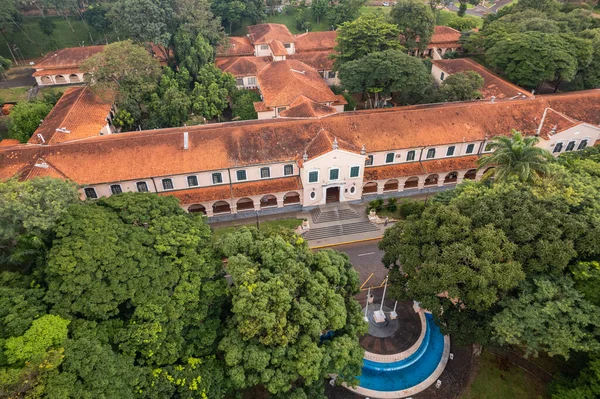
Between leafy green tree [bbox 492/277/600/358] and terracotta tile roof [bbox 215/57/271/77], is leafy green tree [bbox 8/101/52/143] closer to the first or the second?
terracotta tile roof [bbox 215/57/271/77]

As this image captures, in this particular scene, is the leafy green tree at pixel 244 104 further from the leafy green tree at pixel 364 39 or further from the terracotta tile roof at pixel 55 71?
the terracotta tile roof at pixel 55 71

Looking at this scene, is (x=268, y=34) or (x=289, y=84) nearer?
(x=289, y=84)

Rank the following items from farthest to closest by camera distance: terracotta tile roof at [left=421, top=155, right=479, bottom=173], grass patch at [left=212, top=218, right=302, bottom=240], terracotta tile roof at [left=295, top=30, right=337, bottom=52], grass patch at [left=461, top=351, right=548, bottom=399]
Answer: terracotta tile roof at [left=295, top=30, right=337, bottom=52] < terracotta tile roof at [left=421, top=155, right=479, bottom=173] < grass patch at [left=212, top=218, right=302, bottom=240] < grass patch at [left=461, top=351, right=548, bottom=399]

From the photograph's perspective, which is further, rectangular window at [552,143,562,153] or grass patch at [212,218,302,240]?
rectangular window at [552,143,562,153]

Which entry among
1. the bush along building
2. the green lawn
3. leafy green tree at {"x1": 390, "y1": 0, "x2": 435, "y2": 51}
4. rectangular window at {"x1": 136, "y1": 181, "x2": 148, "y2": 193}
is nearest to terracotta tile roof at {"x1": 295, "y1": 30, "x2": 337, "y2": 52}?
leafy green tree at {"x1": 390, "y1": 0, "x2": 435, "y2": 51}

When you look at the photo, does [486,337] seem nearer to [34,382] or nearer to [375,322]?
[375,322]

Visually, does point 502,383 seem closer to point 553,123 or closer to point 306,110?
point 553,123

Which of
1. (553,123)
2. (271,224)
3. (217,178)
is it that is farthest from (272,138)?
(553,123)
